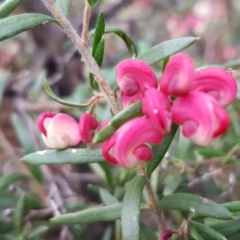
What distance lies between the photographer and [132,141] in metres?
0.47

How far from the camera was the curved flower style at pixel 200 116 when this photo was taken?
0.45m

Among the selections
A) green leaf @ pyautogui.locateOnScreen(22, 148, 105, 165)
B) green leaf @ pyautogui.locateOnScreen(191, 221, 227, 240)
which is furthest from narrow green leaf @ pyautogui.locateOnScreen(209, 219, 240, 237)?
green leaf @ pyautogui.locateOnScreen(22, 148, 105, 165)

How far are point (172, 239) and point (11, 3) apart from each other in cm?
37

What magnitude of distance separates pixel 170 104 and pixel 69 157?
0.57 ft

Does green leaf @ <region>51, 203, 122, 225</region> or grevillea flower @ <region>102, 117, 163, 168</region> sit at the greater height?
grevillea flower @ <region>102, 117, 163, 168</region>

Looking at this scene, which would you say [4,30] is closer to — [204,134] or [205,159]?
[204,134]

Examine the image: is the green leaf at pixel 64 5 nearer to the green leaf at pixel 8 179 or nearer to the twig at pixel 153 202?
the twig at pixel 153 202

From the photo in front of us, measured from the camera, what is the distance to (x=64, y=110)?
4.26 ft

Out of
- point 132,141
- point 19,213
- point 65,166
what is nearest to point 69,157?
point 132,141

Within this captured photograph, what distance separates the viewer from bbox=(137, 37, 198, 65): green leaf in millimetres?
560

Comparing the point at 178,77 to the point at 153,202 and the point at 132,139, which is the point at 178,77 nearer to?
the point at 132,139

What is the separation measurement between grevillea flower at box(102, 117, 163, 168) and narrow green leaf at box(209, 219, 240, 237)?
0.69 feet

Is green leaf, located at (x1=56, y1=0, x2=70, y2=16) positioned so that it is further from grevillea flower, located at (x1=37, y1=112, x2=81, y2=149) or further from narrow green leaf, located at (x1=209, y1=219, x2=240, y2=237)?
narrow green leaf, located at (x1=209, y1=219, x2=240, y2=237)

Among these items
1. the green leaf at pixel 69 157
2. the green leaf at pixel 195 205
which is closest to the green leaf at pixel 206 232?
the green leaf at pixel 195 205
